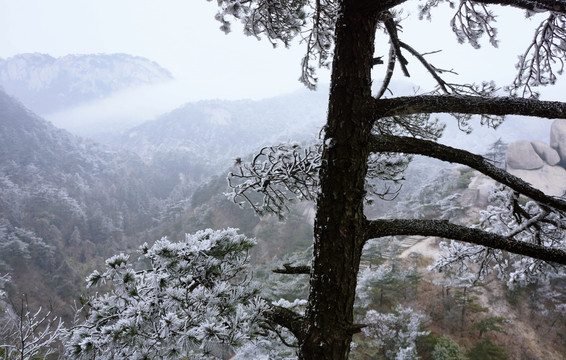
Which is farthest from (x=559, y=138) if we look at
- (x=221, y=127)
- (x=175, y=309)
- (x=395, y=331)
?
(x=221, y=127)

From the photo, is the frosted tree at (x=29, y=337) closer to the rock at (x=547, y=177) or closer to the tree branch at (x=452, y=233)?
the tree branch at (x=452, y=233)

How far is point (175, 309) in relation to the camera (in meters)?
1.69

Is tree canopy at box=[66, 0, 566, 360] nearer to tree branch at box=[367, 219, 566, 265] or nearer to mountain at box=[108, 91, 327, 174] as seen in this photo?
tree branch at box=[367, 219, 566, 265]

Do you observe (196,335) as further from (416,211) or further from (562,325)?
(416,211)

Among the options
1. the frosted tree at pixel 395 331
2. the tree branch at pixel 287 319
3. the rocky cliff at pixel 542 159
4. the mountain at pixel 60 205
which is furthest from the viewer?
the mountain at pixel 60 205

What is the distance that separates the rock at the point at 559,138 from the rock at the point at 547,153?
0.32 meters

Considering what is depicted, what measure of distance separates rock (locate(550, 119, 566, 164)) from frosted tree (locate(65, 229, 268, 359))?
25.3 metres

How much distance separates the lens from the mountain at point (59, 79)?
11150 centimetres

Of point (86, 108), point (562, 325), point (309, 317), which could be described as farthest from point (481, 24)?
point (86, 108)

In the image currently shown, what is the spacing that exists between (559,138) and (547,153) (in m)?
1.44

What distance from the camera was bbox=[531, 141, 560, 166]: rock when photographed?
19.1 metres

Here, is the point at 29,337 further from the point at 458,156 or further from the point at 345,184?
the point at 458,156

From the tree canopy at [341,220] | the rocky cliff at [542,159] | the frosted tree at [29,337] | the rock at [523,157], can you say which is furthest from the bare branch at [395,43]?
the rock at [523,157]

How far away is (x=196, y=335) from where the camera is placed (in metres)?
1.43
